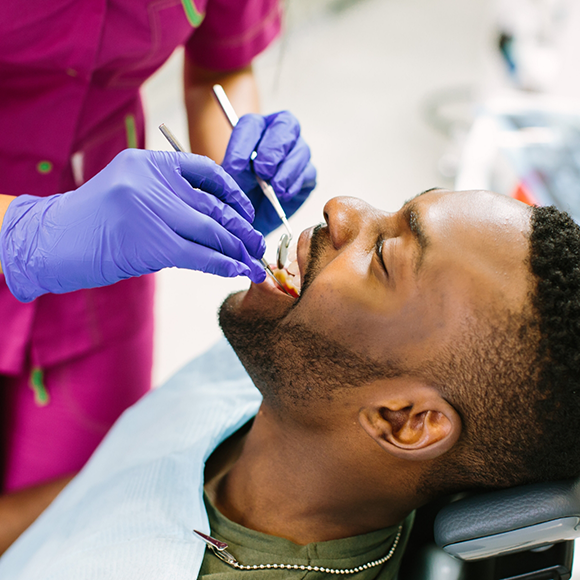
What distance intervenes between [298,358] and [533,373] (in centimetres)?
38

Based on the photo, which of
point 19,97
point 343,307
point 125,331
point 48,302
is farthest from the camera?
point 125,331

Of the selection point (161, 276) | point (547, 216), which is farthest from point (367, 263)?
point (161, 276)

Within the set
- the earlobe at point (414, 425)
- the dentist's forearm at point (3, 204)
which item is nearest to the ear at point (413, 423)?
the earlobe at point (414, 425)

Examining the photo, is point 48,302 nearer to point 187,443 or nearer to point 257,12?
point 187,443

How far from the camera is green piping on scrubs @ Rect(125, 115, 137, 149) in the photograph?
1.43m

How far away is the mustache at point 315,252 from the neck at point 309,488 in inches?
11.0

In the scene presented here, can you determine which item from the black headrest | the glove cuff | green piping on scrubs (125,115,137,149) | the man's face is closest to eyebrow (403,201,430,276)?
the man's face

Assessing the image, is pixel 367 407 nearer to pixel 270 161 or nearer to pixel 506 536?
pixel 506 536

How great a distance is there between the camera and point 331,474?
106cm

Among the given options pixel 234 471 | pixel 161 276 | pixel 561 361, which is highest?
pixel 561 361

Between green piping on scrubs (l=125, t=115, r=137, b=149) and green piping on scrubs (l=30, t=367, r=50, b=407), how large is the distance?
625 millimetres

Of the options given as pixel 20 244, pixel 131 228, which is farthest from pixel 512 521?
pixel 20 244

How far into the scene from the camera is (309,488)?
1092 mm

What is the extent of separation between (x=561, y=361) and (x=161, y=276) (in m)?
2.40
